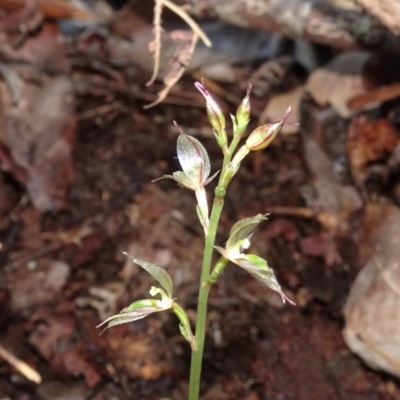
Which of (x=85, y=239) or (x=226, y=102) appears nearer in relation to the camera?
(x=85, y=239)

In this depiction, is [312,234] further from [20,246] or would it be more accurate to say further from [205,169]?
[205,169]

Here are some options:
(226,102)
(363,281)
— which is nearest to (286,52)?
(226,102)

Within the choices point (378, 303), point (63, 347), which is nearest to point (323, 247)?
point (378, 303)

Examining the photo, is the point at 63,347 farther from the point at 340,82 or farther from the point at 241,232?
the point at 340,82

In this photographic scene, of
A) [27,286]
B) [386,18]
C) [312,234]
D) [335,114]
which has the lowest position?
[27,286]

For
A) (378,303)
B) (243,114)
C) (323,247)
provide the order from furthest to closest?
(323,247), (378,303), (243,114)

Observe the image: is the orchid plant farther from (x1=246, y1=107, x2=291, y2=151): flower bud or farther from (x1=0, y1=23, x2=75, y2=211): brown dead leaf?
(x1=0, y1=23, x2=75, y2=211): brown dead leaf

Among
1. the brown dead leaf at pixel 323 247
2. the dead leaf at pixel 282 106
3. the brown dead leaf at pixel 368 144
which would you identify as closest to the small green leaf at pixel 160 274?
the brown dead leaf at pixel 323 247
